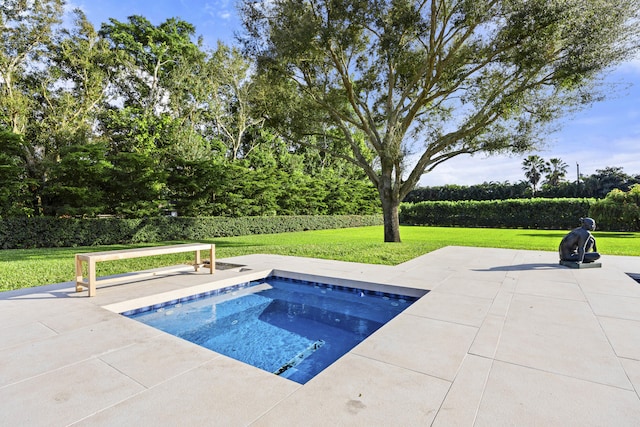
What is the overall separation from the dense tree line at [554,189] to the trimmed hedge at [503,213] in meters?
10.6

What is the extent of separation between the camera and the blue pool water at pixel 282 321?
339cm

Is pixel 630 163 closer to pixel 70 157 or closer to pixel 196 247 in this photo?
pixel 196 247

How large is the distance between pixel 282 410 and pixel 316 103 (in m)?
11.5

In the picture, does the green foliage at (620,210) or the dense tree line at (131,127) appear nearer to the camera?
the dense tree line at (131,127)

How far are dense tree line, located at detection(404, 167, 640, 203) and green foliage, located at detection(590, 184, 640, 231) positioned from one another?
1511 cm

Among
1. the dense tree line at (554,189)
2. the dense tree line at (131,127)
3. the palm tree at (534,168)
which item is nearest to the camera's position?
the dense tree line at (131,127)

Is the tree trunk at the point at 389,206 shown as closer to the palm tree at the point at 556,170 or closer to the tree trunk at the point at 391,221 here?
the tree trunk at the point at 391,221

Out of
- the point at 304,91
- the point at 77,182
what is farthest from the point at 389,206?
the point at 77,182

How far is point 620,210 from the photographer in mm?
17188

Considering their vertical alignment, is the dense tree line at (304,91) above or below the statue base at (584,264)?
above

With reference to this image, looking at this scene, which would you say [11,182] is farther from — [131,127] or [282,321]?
[282,321]

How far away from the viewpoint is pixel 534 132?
35.8 feet

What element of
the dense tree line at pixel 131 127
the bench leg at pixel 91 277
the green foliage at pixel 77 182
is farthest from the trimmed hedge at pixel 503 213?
the bench leg at pixel 91 277

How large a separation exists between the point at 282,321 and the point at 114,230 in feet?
35.3
